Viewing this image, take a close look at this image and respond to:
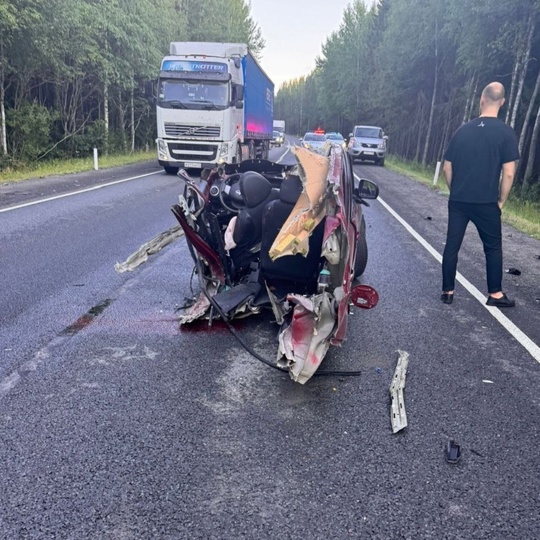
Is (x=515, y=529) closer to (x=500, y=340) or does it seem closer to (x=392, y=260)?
(x=500, y=340)

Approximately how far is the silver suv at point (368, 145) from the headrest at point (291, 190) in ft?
87.7

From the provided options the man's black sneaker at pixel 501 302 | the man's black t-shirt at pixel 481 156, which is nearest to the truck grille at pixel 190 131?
the man's black t-shirt at pixel 481 156

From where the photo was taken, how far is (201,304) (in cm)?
463

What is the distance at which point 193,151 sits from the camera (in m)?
17.3

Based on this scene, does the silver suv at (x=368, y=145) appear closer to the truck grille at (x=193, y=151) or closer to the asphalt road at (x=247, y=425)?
the truck grille at (x=193, y=151)

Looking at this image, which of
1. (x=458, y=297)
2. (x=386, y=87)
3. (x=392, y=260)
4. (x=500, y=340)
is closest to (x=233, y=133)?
(x=392, y=260)

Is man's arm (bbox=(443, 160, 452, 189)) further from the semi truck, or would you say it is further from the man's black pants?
the semi truck

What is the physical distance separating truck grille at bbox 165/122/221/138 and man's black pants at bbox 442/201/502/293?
12418 millimetres

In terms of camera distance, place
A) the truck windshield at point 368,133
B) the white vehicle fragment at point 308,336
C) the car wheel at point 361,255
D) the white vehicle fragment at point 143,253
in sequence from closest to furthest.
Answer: the white vehicle fragment at point 308,336 < the white vehicle fragment at point 143,253 < the car wheel at point 361,255 < the truck windshield at point 368,133

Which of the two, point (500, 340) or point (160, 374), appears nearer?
point (160, 374)

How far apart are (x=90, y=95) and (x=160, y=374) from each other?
28.2m

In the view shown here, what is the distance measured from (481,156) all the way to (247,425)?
12.1 feet

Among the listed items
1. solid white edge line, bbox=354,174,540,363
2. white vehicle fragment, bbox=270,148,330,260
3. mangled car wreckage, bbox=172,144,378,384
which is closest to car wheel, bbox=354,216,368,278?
mangled car wreckage, bbox=172,144,378,384

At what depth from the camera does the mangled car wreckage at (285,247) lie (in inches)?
135
